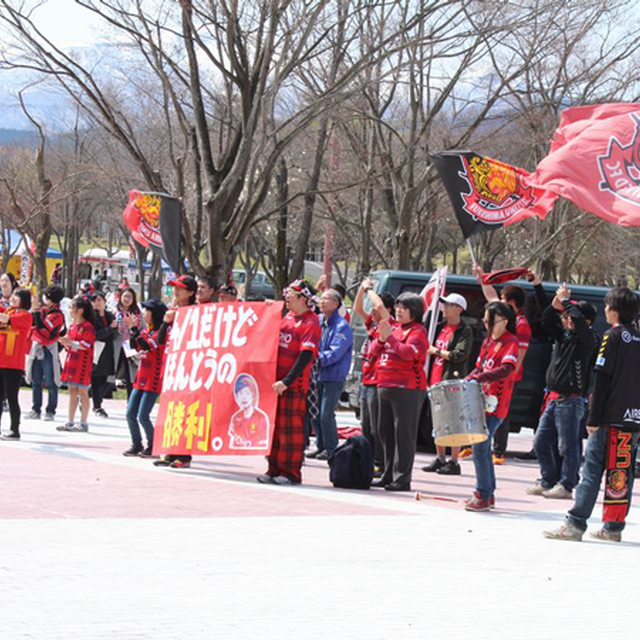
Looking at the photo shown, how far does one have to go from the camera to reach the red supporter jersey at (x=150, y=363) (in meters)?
11.7

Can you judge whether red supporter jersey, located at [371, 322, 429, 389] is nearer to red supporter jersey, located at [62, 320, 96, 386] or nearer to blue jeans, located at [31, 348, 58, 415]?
red supporter jersey, located at [62, 320, 96, 386]

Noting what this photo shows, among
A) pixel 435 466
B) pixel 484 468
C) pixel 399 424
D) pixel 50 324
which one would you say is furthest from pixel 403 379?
pixel 50 324

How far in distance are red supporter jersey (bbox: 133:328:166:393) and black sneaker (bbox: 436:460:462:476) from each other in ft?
9.88

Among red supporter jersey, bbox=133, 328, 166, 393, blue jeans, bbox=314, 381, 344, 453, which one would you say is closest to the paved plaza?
red supporter jersey, bbox=133, 328, 166, 393

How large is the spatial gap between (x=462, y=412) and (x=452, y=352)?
293 cm

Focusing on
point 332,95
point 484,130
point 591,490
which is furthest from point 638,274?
point 591,490

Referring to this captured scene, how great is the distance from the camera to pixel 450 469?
476 inches

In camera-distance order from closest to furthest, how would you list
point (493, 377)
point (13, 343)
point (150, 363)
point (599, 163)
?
point (493, 377)
point (599, 163)
point (150, 363)
point (13, 343)

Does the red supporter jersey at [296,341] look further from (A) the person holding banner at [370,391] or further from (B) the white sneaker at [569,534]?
(B) the white sneaker at [569,534]

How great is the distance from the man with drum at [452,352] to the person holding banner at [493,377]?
2.06 m

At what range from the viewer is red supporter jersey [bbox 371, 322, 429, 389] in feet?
33.7

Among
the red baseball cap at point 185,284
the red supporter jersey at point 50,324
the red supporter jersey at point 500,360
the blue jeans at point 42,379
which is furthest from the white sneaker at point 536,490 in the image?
the blue jeans at point 42,379

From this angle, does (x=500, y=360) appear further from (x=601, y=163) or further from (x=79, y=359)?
(x=79, y=359)

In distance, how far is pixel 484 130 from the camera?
26531 millimetres
